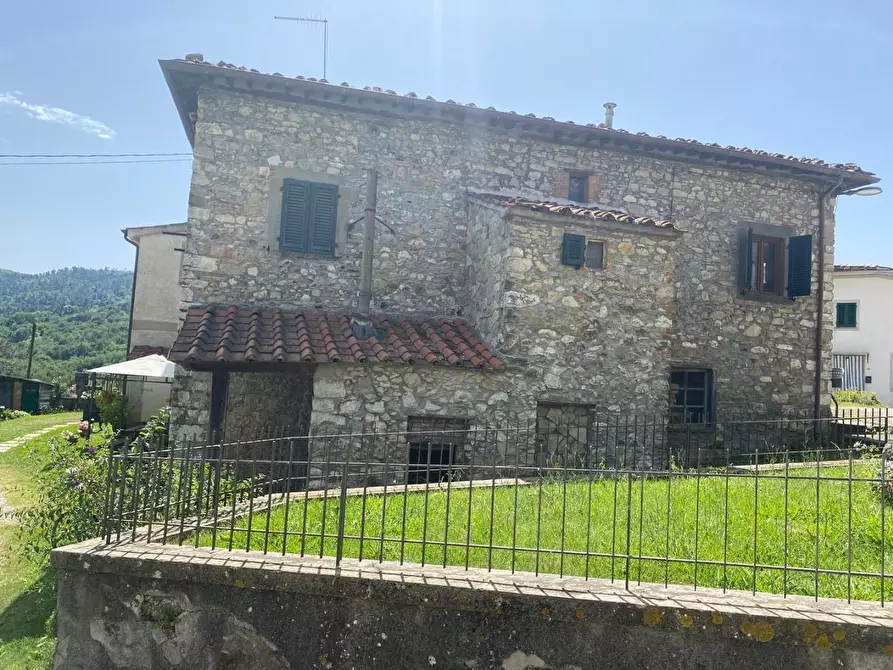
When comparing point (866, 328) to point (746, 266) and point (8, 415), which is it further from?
point (8, 415)

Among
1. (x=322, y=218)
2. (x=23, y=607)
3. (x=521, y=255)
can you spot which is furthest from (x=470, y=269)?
(x=23, y=607)

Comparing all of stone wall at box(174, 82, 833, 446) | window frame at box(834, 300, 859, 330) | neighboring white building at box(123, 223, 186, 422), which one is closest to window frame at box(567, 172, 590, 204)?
stone wall at box(174, 82, 833, 446)

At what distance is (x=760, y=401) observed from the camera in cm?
1220

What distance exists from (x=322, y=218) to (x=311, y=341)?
250 cm

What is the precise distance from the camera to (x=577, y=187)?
1172 centimetres

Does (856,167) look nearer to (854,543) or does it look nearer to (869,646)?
(854,543)

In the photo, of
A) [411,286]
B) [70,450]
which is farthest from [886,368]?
[70,450]

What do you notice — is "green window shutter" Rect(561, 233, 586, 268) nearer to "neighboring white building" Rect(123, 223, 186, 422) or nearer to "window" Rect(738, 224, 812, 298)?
"window" Rect(738, 224, 812, 298)

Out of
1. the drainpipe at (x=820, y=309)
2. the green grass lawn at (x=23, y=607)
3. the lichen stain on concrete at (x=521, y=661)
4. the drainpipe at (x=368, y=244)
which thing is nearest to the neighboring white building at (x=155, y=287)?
the drainpipe at (x=368, y=244)

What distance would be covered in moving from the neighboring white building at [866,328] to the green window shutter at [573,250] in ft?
60.2

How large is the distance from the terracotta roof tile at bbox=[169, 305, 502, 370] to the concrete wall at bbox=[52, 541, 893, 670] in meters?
4.61

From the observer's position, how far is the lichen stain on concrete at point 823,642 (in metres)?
3.45

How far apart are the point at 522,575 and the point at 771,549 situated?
2.20 m

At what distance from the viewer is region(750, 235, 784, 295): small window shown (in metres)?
12.5
